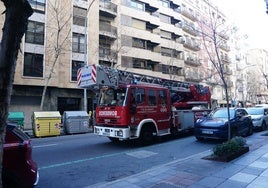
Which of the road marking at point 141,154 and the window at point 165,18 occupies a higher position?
Answer: the window at point 165,18

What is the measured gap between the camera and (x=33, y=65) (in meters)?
26.4

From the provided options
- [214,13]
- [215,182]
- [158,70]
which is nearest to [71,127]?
[214,13]

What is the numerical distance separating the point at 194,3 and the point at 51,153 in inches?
1848

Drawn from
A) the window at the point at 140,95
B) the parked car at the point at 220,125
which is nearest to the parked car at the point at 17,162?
the window at the point at 140,95

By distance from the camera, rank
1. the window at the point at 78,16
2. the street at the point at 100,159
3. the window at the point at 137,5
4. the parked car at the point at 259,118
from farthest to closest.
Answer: the window at the point at 137,5, the window at the point at 78,16, the parked car at the point at 259,118, the street at the point at 100,159

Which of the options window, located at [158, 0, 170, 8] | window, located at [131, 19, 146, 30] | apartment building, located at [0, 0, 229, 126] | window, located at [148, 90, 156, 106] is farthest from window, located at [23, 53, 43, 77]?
window, located at [158, 0, 170, 8]

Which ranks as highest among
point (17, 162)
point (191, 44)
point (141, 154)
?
point (191, 44)

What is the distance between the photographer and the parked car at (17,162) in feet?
15.6

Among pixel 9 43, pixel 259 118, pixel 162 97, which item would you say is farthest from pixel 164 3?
pixel 9 43

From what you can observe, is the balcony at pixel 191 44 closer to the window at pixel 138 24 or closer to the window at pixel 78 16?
the window at pixel 138 24

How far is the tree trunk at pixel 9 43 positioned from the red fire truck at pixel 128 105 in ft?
23.0

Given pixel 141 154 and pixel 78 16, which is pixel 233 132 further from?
pixel 78 16

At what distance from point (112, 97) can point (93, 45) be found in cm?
2115

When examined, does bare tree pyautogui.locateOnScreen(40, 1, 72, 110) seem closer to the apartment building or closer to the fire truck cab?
the apartment building
